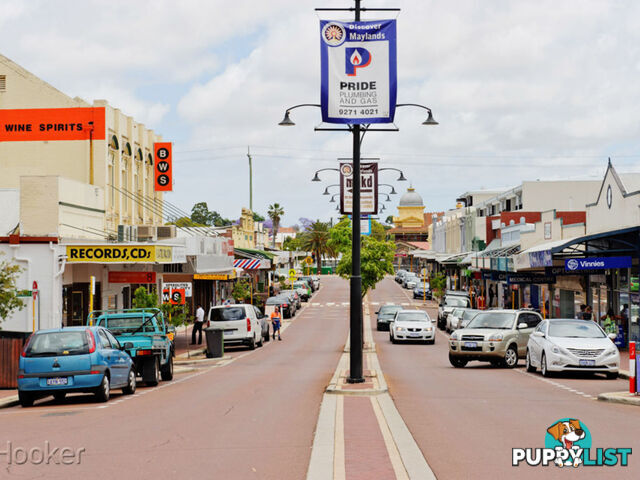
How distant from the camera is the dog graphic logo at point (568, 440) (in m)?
9.60

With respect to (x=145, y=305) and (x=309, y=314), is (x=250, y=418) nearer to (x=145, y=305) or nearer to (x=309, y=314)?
(x=145, y=305)

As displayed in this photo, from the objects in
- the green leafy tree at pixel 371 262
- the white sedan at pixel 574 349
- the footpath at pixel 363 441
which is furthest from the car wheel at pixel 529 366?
the green leafy tree at pixel 371 262

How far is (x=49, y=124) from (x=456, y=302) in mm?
26027

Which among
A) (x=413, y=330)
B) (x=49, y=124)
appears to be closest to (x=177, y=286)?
(x=49, y=124)

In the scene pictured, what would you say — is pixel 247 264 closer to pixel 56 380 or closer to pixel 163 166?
pixel 163 166

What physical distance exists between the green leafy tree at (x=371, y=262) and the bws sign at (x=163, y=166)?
10299 mm

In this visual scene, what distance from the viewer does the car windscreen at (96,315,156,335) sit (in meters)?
21.9

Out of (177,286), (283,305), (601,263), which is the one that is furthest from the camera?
(283,305)

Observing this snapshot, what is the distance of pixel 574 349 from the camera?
2064 cm

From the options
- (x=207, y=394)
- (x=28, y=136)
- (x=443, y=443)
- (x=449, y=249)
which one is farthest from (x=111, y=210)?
(x=449, y=249)

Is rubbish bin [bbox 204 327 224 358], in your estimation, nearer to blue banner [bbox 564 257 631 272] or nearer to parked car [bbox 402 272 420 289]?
blue banner [bbox 564 257 631 272]

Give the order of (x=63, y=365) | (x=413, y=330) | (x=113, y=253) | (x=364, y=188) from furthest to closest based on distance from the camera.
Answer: (x=413, y=330) < (x=113, y=253) < (x=364, y=188) < (x=63, y=365)

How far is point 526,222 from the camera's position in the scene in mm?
60094

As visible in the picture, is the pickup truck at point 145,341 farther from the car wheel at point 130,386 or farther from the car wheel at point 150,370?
the car wheel at point 130,386
